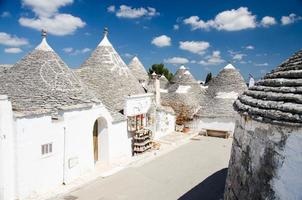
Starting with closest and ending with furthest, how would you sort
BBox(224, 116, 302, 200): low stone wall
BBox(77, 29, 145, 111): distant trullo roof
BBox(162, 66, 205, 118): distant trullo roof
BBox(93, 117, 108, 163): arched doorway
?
BBox(224, 116, 302, 200): low stone wall < BBox(93, 117, 108, 163): arched doorway < BBox(77, 29, 145, 111): distant trullo roof < BBox(162, 66, 205, 118): distant trullo roof

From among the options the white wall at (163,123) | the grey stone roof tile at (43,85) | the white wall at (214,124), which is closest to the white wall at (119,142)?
the grey stone roof tile at (43,85)

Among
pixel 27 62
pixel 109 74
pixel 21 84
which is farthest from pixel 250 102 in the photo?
pixel 109 74

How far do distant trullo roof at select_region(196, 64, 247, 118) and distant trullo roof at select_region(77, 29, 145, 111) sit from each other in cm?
628

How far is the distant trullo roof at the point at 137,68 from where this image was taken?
2566cm

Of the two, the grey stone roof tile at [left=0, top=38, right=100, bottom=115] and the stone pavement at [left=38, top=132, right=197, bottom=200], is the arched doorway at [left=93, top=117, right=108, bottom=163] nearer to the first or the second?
the stone pavement at [left=38, top=132, right=197, bottom=200]

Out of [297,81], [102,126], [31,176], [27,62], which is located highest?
[27,62]

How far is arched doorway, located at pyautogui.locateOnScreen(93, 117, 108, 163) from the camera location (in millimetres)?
13516

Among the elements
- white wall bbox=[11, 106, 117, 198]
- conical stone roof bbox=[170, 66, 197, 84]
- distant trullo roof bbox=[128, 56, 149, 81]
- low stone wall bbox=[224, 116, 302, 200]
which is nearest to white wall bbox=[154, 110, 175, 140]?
conical stone roof bbox=[170, 66, 197, 84]

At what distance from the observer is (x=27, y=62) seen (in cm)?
1209

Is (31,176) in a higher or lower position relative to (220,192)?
higher

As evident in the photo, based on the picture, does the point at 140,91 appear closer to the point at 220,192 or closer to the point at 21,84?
the point at 21,84

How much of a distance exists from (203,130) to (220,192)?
11.3m

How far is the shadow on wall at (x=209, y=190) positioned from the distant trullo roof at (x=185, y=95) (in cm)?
1088

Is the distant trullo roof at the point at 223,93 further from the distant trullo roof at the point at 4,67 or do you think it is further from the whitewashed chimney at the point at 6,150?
the whitewashed chimney at the point at 6,150
